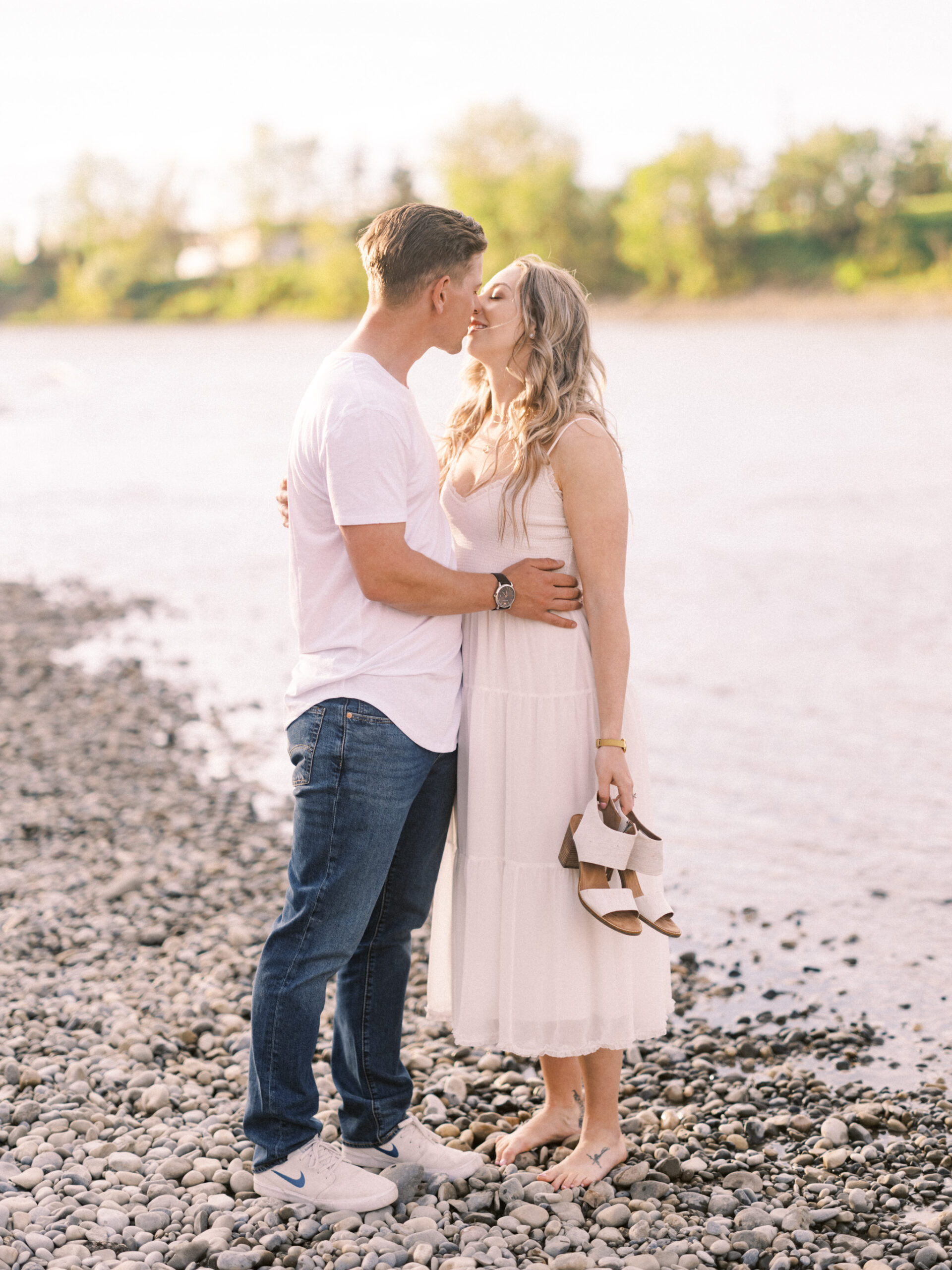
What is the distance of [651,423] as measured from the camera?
33.5 m

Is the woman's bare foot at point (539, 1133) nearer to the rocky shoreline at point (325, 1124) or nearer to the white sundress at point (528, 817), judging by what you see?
the rocky shoreline at point (325, 1124)

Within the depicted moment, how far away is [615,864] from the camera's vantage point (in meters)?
3.20

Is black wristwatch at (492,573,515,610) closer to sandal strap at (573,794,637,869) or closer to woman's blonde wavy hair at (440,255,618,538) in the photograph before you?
woman's blonde wavy hair at (440,255,618,538)

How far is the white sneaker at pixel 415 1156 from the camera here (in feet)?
11.4

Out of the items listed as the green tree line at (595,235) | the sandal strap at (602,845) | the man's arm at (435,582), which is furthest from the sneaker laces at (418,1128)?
the green tree line at (595,235)

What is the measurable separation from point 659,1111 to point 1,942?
270 centimetres

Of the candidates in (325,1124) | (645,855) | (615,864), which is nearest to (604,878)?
(615,864)

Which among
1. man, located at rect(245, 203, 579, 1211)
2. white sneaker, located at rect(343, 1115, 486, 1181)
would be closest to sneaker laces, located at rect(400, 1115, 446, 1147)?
white sneaker, located at rect(343, 1115, 486, 1181)

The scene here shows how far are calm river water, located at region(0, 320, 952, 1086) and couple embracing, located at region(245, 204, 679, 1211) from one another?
6.33ft

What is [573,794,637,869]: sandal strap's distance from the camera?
10.5 feet

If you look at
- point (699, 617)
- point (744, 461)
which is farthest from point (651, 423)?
point (699, 617)

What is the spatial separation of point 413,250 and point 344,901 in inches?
61.5

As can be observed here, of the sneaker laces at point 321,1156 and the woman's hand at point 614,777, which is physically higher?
the woman's hand at point 614,777

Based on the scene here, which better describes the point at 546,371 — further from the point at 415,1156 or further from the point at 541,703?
the point at 415,1156
